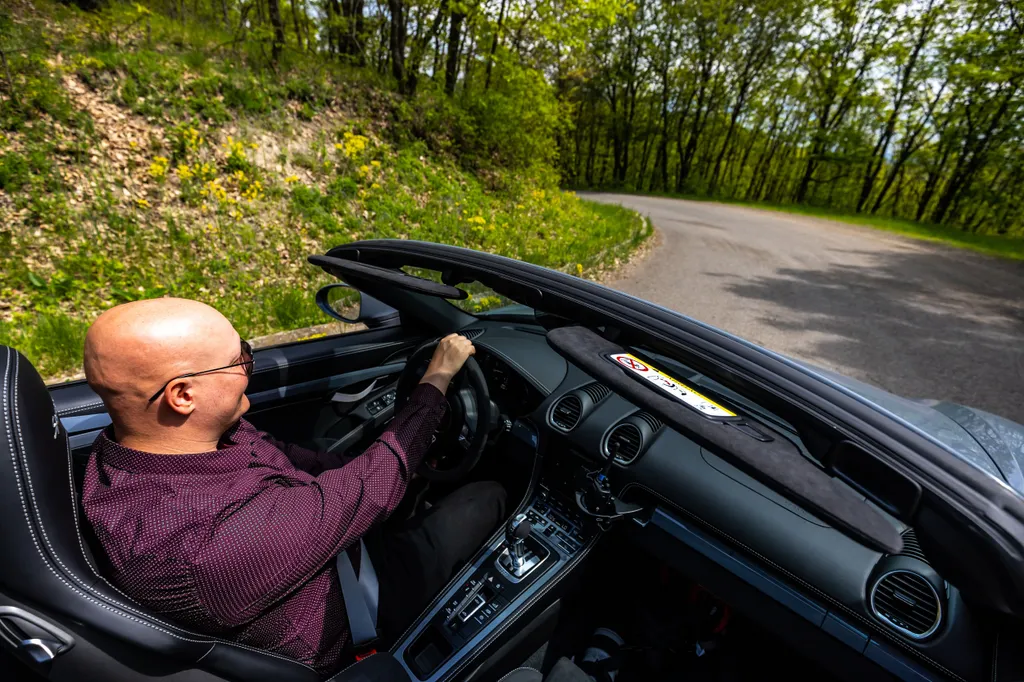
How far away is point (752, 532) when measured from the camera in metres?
1.69

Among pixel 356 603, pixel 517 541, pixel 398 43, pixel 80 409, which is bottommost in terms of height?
pixel 517 541

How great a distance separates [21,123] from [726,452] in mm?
8191

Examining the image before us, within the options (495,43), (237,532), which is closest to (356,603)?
(237,532)

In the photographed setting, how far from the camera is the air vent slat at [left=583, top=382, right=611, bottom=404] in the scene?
218 centimetres

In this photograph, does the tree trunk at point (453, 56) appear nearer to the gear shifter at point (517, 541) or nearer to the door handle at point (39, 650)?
the gear shifter at point (517, 541)

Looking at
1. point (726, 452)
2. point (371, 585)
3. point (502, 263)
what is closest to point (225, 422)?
point (371, 585)

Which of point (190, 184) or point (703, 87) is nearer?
point (190, 184)

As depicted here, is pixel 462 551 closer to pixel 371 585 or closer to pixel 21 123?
pixel 371 585

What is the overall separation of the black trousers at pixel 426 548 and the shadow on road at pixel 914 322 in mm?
4857

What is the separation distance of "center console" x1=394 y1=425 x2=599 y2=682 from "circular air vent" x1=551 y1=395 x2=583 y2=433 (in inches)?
7.6

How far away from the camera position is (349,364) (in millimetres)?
2920

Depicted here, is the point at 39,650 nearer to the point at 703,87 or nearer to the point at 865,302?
the point at 865,302

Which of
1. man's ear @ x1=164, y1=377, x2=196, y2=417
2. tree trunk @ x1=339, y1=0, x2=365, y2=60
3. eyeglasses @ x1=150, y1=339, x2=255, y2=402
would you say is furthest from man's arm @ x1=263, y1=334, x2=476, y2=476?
tree trunk @ x1=339, y1=0, x2=365, y2=60

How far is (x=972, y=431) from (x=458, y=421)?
214 cm
